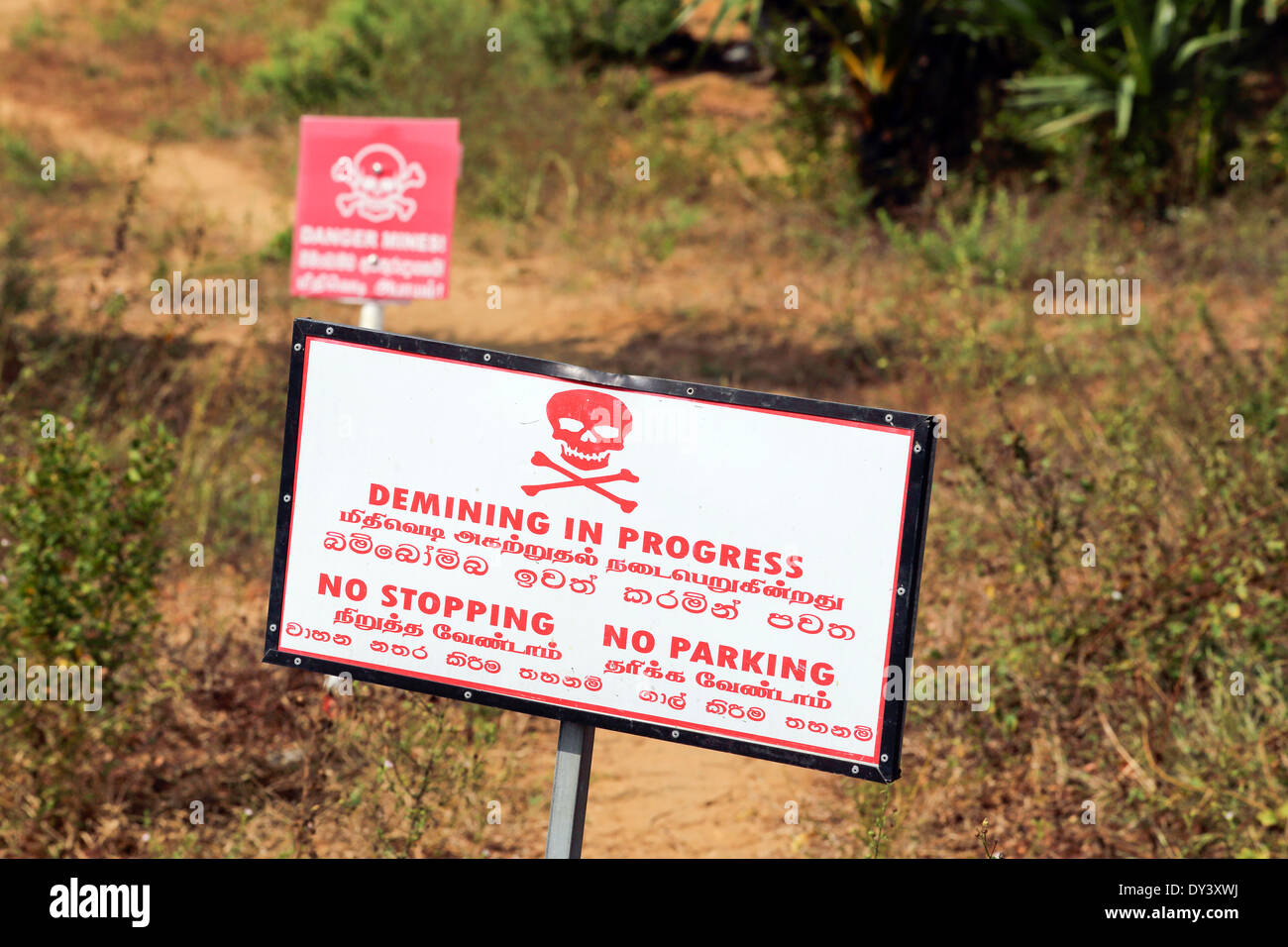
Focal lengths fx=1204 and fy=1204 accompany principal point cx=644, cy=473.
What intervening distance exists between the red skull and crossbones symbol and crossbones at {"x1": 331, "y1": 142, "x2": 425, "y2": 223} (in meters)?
2.80

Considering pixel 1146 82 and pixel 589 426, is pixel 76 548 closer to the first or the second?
pixel 589 426

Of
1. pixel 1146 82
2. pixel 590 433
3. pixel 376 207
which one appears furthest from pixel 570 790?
pixel 1146 82

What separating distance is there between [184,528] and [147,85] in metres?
12.1

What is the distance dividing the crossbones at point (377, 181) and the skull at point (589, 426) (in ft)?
9.17

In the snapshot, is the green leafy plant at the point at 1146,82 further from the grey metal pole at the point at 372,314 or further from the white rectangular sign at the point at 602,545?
the white rectangular sign at the point at 602,545

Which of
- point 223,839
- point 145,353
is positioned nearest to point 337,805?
point 223,839

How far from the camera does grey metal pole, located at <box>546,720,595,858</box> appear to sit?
1820mm

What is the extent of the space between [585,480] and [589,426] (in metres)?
0.08

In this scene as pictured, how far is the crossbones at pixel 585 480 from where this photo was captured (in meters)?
1.78

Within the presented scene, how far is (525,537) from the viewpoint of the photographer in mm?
1819

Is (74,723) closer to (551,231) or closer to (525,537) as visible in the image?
(525,537)

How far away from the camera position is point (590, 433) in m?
1.78

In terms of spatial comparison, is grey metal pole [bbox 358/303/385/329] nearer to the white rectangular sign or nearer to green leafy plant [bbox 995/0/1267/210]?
the white rectangular sign

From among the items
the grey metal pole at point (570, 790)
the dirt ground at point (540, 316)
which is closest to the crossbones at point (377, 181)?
the dirt ground at point (540, 316)
